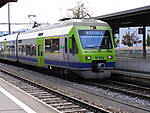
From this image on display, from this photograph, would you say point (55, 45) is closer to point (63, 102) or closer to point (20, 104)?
point (63, 102)

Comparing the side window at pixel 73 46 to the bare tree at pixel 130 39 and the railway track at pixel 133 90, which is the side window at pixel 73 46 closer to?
the railway track at pixel 133 90

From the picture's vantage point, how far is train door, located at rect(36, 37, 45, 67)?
61.3 ft

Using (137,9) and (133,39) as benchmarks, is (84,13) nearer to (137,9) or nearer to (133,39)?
(137,9)

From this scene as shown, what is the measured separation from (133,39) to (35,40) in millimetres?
78589

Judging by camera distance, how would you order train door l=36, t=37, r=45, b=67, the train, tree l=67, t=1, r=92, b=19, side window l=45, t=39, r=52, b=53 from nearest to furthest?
1. the train
2. side window l=45, t=39, r=52, b=53
3. train door l=36, t=37, r=45, b=67
4. tree l=67, t=1, r=92, b=19

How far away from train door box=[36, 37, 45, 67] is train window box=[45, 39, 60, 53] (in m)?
0.84

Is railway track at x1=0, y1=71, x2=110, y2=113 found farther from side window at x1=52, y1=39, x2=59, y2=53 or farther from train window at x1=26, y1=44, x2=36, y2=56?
train window at x1=26, y1=44, x2=36, y2=56

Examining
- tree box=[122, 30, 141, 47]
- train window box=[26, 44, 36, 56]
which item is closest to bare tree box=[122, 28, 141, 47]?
tree box=[122, 30, 141, 47]

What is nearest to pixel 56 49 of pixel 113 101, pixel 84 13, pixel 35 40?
pixel 35 40

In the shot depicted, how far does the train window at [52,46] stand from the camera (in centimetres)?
1638

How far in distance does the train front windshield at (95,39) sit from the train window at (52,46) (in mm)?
2133

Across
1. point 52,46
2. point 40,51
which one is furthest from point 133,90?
point 40,51

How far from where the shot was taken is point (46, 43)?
17984mm

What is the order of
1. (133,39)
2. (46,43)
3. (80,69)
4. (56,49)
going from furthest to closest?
(133,39), (46,43), (56,49), (80,69)
